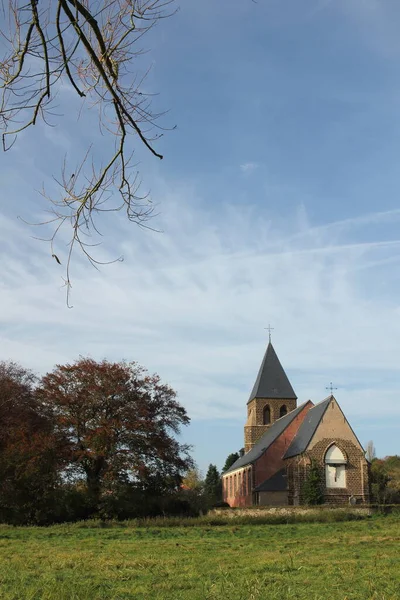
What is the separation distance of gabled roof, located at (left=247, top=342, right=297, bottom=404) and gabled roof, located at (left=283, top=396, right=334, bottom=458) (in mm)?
10970

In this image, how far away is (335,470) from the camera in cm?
4069

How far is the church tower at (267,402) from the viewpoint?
193 feet

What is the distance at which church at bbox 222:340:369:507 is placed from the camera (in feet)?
133

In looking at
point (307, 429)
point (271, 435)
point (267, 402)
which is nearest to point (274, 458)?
point (271, 435)

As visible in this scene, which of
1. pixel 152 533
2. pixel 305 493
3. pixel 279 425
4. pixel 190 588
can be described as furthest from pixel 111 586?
pixel 279 425

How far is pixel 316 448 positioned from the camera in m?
40.9

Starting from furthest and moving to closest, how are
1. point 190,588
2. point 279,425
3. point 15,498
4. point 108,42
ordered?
point 279,425
point 15,498
point 190,588
point 108,42

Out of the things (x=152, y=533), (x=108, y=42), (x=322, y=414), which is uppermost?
(x=322, y=414)

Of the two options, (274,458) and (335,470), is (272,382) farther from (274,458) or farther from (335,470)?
(335,470)

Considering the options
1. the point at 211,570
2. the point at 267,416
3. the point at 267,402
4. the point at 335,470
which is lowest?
the point at 211,570

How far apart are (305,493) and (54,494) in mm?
16547

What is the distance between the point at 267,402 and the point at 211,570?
4911 cm

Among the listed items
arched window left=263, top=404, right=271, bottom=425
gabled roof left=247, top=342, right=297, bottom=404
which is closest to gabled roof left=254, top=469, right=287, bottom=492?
arched window left=263, top=404, right=271, bottom=425

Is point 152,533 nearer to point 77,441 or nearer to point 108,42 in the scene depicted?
point 77,441
